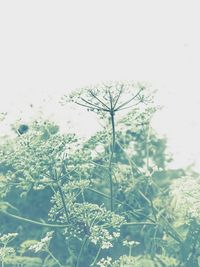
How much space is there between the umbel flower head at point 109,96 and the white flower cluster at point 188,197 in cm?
70

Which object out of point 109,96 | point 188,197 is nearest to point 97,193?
point 188,197

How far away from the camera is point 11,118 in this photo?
12.7 feet

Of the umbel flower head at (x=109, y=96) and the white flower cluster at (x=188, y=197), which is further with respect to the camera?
the white flower cluster at (x=188, y=197)

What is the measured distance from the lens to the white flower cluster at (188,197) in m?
3.14

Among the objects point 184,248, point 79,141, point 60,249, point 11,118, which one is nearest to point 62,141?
point 79,141

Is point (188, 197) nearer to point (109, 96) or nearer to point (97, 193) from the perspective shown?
point (97, 193)

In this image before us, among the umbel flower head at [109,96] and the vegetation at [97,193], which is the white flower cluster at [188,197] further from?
the umbel flower head at [109,96]

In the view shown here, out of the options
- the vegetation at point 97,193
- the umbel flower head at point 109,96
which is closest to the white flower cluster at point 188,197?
the vegetation at point 97,193

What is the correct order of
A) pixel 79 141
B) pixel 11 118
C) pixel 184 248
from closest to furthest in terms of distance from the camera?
pixel 79 141 < pixel 184 248 < pixel 11 118

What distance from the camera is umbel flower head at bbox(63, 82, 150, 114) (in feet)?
9.77

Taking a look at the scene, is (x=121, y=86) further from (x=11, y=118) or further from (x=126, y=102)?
(x=11, y=118)

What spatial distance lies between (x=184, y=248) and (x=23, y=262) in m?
1.27

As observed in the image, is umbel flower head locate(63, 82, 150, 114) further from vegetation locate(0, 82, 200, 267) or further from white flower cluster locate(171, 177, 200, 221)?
white flower cluster locate(171, 177, 200, 221)

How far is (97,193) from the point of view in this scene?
364cm
